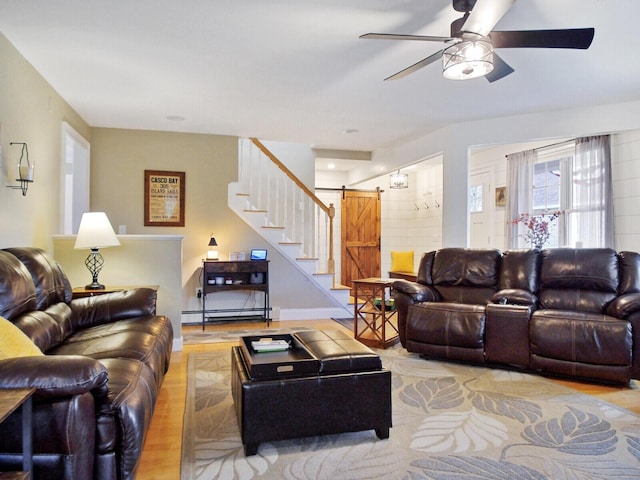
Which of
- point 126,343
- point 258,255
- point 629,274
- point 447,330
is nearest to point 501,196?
point 629,274

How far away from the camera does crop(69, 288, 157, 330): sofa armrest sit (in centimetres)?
313

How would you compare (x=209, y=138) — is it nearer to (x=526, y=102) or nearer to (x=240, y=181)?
(x=240, y=181)

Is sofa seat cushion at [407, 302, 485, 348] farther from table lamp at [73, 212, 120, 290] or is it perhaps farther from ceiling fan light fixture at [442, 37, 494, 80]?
table lamp at [73, 212, 120, 290]

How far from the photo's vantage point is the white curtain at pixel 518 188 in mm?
5723

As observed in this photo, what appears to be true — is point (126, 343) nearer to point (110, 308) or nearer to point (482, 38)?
point (110, 308)

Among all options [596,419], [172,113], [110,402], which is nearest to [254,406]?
[110,402]

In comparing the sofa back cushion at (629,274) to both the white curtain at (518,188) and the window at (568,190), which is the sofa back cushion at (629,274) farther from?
the white curtain at (518,188)

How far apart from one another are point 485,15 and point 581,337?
252 centimetres

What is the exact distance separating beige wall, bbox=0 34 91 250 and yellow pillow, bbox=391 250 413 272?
5.50 metres

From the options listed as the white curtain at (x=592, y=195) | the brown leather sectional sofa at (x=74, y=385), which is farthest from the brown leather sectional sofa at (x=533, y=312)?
the brown leather sectional sofa at (x=74, y=385)

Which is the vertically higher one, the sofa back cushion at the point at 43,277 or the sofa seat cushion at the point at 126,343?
the sofa back cushion at the point at 43,277

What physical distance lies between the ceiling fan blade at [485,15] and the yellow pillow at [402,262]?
5663 millimetres

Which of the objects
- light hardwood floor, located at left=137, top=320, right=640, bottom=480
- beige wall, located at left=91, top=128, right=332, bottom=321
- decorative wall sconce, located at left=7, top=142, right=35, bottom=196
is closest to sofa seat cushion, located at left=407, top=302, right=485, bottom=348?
light hardwood floor, located at left=137, top=320, right=640, bottom=480

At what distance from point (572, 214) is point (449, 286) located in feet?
7.01
